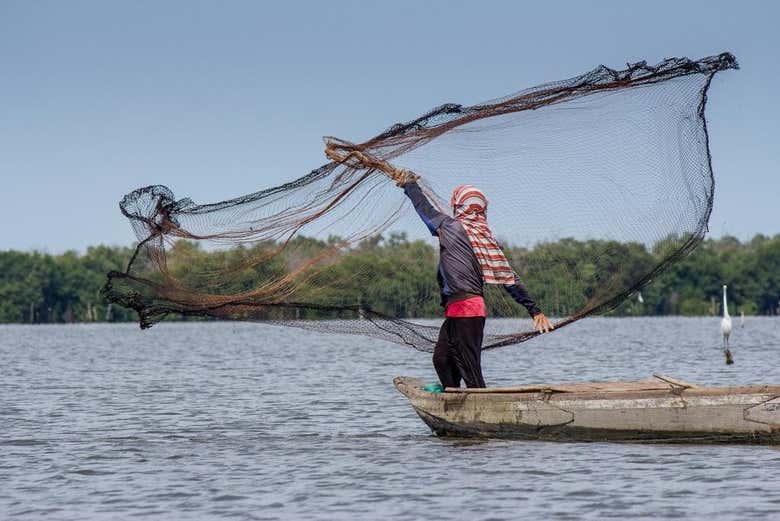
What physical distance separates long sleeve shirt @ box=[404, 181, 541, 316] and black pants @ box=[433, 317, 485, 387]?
0.28 meters

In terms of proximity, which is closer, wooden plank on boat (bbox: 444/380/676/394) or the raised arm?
the raised arm

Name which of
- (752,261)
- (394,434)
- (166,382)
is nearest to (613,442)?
(394,434)

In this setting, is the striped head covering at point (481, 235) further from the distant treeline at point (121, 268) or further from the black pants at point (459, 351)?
the distant treeline at point (121, 268)

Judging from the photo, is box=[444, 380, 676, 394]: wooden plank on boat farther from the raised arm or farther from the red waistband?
the raised arm

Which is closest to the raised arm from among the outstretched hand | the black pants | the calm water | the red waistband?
the red waistband

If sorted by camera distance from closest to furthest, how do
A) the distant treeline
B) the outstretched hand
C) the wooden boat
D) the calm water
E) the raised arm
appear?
the calm water < the wooden boat < the raised arm < the outstretched hand < the distant treeline

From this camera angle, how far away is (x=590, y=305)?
1492 centimetres

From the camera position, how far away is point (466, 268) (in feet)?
47.4

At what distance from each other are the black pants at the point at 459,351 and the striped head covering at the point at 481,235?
468mm

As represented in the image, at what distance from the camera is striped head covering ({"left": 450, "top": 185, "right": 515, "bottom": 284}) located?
14.6 metres

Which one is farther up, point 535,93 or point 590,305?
point 535,93

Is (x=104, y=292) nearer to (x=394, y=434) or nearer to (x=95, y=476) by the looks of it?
(x=95, y=476)

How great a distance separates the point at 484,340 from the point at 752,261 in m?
121

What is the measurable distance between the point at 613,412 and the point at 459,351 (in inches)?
64.3
